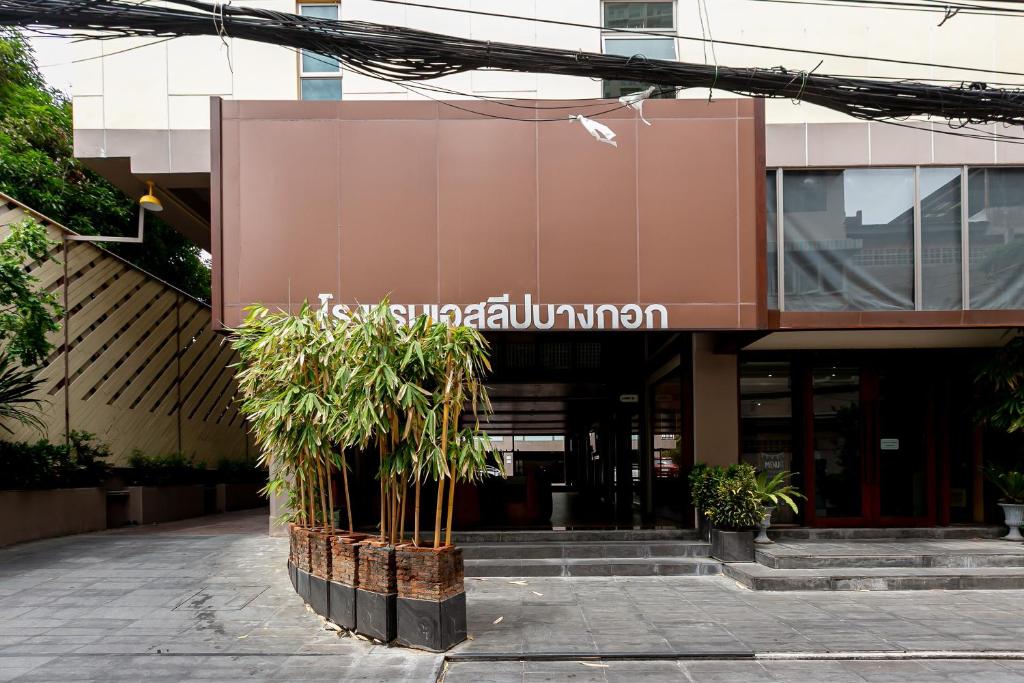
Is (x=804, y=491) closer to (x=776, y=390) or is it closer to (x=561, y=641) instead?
(x=776, y=390)

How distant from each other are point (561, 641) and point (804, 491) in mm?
6464

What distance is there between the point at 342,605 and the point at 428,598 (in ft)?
3.70

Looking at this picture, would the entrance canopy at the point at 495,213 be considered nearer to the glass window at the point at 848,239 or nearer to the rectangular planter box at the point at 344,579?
the glass window at the point at 848,239

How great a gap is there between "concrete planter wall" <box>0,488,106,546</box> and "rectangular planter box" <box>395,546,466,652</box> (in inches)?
300

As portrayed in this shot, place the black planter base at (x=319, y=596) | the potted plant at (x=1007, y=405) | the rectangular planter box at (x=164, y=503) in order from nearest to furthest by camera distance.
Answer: the black planter base at (x=319, y=596)
the potted plant at (x=1007, y=405)
the rectangular planter box at (x=164, y=503)

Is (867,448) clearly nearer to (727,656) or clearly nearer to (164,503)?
(727,656)

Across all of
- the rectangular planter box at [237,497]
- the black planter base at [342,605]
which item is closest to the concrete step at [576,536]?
the black planter base at [342,605]

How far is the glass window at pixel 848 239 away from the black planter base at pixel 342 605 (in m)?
6.96

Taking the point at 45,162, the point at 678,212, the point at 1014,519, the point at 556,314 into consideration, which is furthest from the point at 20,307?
the point at 1014,519

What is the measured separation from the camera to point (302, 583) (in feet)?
26.5

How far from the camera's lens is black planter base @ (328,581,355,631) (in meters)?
6.98

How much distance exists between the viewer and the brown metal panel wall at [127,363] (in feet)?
44.2

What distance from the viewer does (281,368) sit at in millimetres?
7465

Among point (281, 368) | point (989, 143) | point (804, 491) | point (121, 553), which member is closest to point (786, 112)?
point (989, 143)
